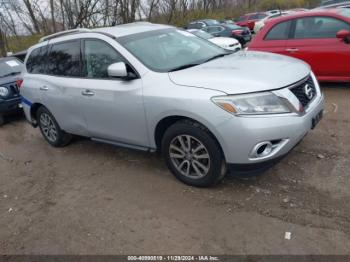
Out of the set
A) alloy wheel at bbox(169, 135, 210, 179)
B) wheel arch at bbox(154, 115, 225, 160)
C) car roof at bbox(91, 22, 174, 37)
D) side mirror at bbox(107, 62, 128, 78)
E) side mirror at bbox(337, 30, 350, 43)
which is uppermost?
car roof at bbox(91, 22, 174, 37)

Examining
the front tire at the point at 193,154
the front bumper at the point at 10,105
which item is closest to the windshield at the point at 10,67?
the front bumper at the point at 10,105

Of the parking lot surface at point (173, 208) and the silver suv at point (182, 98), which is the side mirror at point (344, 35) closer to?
the parking lot surface at point (173, 208)

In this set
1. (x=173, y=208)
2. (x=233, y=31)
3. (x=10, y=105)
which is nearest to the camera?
(x=173, y=208)

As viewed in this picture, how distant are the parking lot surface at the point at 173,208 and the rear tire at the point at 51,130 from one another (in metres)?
0.71

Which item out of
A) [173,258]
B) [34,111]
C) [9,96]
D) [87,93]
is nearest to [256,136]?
[173,258]

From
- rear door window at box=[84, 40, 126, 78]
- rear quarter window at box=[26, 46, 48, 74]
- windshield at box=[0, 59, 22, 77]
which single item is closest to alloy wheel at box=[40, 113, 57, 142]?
rear quarter window at box=[26, 46, 48, 74]

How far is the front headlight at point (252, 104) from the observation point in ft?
10.9

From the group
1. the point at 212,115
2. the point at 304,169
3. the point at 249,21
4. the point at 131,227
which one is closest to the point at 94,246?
the point at 131,227

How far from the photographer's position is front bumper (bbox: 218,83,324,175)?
3.28 metres

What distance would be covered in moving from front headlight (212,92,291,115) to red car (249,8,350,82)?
3.70 meters

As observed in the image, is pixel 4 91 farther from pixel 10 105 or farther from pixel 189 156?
pixel 189 156

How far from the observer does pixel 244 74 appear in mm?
3553

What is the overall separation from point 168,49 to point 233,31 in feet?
42.8

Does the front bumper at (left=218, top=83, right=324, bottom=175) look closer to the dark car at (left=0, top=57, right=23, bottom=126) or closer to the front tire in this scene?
the front tire
